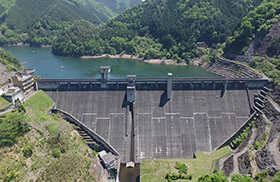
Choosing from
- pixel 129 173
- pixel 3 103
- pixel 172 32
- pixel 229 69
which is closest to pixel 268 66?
pixel 229 69

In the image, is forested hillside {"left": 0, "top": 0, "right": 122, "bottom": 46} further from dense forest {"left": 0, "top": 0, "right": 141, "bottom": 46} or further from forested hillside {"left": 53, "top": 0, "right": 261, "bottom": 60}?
forested hillside {"left": 53, "top": 0, "right": 261, "bottom": 60}

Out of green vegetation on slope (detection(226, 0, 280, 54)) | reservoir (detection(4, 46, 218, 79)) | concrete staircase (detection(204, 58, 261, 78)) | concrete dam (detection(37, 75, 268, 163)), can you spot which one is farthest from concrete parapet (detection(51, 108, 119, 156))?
green vegetation on slope (detection(226, 0, 280, 54))

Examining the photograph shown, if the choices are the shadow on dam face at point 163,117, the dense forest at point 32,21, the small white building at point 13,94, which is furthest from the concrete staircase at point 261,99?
the dense forest at point 32,21

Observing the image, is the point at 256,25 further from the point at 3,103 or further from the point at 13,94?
the point at 3,103

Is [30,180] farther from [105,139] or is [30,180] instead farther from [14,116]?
[105,139]

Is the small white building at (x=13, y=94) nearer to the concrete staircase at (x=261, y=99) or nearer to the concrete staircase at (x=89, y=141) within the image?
the concrete staircase at (x=89, y=141)

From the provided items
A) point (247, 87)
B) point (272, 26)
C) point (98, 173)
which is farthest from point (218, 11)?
point (98, 173)
